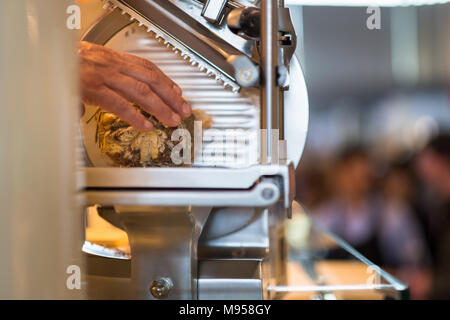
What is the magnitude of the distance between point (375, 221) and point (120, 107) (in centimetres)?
226

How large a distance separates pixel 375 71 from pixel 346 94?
267 millimetres

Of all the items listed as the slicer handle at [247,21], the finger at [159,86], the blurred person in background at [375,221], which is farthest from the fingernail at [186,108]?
the blurred person in background at [375,221]

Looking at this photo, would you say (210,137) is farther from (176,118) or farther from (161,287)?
(161,287)

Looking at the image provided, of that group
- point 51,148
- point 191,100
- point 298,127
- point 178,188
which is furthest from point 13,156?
point 298,127

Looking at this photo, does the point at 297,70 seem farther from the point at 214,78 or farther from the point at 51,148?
the point at 51,148

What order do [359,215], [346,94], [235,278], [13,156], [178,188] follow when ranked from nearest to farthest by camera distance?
[13,156]
[178,188]
[235,278]
[359,215]
[346,94]

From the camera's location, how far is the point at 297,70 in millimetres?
854

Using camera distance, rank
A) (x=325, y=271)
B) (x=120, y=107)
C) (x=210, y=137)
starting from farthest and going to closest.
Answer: (x=325, y=271) → (x=210, y=137) → (x=120, y=107)

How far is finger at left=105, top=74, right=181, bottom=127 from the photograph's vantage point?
0.66 m

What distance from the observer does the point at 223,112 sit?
0.81 metres

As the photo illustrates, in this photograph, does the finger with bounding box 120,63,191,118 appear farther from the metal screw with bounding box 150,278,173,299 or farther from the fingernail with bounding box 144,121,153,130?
the metal screw with bounding box 150,278,173,299

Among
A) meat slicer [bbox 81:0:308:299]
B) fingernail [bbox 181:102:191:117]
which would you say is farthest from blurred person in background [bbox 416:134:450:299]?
fingernail [bbox 181:102:191:117]

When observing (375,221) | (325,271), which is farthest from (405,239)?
(325,271)

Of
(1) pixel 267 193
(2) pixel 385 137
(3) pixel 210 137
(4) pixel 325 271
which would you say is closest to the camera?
(1) pixel 267 193
